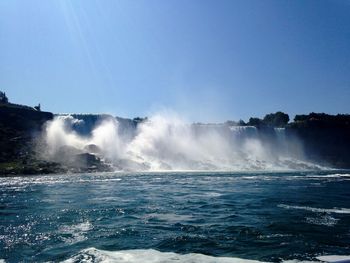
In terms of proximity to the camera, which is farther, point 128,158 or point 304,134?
point 304,134

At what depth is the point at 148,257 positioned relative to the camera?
549 inches

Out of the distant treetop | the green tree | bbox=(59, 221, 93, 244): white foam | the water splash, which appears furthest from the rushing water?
the green tree

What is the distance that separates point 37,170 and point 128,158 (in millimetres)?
19950

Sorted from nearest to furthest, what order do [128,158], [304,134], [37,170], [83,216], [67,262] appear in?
[67,262], [83,216], [37,170], [128,158], [304,134]

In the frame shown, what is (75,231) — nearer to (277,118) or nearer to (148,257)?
(148,257)

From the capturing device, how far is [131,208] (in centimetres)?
2612

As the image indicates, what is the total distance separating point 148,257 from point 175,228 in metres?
5.06

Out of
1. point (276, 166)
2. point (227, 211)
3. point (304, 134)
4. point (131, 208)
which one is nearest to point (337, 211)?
point (227, 211)

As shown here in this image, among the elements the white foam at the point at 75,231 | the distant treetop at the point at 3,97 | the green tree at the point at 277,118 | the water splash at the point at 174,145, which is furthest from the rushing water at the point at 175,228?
the green tree at the point at 277,118

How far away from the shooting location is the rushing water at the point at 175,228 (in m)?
14.4

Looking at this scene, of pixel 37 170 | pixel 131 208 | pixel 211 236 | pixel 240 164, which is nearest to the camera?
pixel 211 236

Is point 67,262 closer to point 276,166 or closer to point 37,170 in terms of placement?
point 37,170

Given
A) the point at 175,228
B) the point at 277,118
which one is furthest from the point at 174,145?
the point at 175,228

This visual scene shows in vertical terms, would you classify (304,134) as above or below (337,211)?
above
